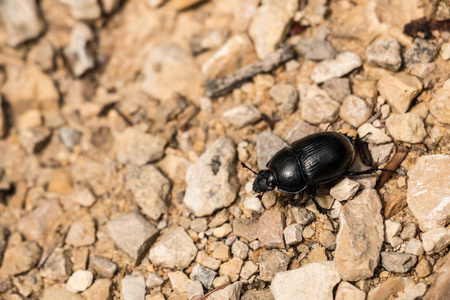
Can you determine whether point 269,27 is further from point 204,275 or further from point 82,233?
point 82,233

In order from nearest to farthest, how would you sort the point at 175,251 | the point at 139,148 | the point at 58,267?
the point at 175,251 → the point at 58,267 → the point at 139,148

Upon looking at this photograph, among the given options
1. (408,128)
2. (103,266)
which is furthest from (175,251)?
(408,128)

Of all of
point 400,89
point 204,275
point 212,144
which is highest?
point 400,89

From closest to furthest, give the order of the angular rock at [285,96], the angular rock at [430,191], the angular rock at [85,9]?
the angular rock at [430,191] < the angular rock at [285,96] < the angular rock at [85,9]

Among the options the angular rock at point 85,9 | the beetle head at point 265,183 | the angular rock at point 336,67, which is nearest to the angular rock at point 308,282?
the beetle head at point 265,183

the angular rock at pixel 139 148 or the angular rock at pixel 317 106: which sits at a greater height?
the angular rock at pixel 317 106

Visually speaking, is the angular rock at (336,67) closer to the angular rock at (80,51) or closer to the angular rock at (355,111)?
the angular rock at (355,111)

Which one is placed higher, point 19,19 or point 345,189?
point 19,19
